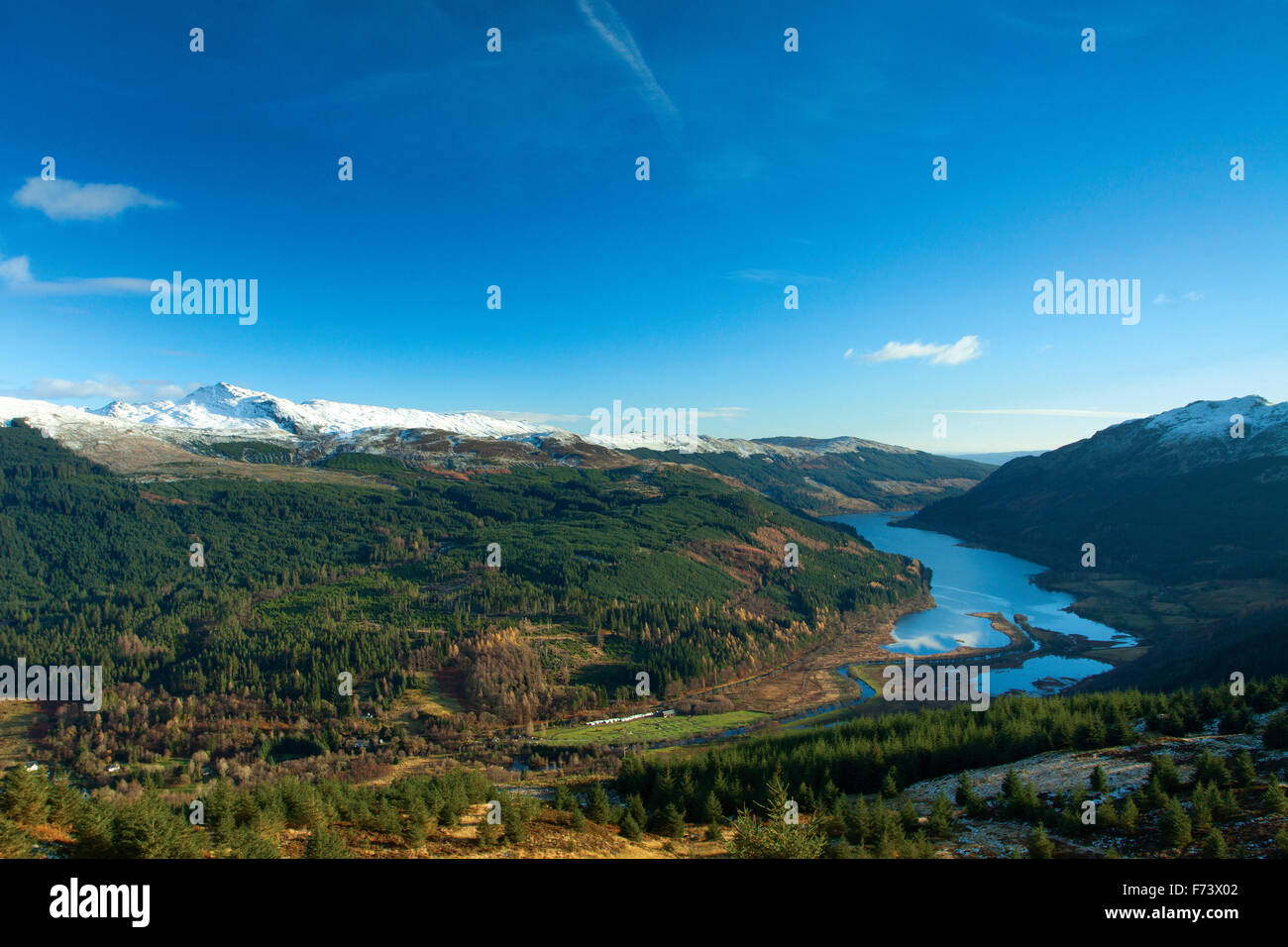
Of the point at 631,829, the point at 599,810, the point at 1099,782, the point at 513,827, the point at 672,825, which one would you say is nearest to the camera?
the point at 513,827

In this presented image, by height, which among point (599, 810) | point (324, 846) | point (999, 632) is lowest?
point (999, 632)

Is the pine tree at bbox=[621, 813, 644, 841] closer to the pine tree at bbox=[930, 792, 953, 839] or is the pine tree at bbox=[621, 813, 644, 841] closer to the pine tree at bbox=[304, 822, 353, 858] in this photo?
the pine tree at bbox=[304, 822, 353, 858]

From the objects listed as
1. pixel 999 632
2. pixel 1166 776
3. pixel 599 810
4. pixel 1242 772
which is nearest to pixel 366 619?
pixel 599 810

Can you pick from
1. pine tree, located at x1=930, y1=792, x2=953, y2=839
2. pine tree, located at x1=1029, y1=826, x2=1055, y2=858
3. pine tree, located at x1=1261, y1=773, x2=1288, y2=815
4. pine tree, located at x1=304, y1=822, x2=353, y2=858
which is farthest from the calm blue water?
pine tree, located at x1=304, y1=822, x2=353, y2=858

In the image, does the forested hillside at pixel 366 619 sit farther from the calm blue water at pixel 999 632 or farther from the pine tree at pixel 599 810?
the pine tree at pixel 599 810

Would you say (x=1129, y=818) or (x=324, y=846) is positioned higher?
(x=324, y=846)

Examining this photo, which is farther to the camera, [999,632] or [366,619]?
[999,632]

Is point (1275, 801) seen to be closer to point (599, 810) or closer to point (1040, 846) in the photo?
point (1040, 846)
